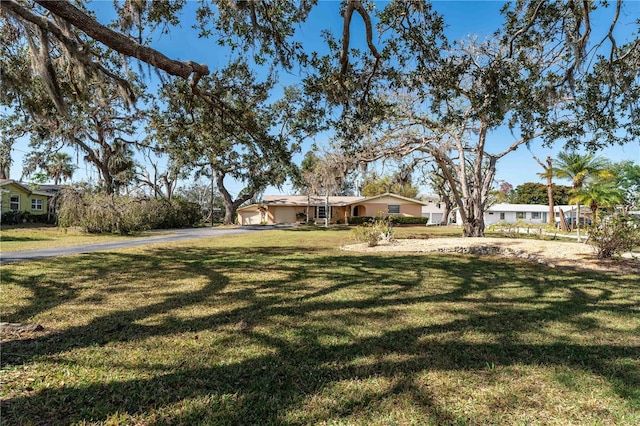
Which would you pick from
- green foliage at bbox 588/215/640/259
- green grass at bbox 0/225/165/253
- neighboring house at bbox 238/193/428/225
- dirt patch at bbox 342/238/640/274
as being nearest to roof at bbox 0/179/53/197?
green grass at bbox 0/225/165/253

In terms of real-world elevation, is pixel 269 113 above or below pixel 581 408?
above

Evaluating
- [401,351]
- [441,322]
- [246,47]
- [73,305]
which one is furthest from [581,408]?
[246,47]

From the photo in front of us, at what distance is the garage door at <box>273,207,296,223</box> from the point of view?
4322cm

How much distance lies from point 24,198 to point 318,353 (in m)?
38.9

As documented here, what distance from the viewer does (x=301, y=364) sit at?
3.22 metres

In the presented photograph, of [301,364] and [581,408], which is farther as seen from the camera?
[301,364]

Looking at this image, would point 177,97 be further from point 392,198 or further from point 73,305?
point 392,198

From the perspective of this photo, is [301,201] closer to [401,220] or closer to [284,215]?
[284,215]

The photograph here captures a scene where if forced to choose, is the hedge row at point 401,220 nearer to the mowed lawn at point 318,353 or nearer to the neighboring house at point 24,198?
the mowed lawn at point 318,353

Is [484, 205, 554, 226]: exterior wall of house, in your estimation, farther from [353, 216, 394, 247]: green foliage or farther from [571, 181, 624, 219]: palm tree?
[353, 216, 394, 247]: green foliage

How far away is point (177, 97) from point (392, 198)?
115 feet

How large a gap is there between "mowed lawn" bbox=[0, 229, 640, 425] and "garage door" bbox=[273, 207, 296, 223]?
1424 inches

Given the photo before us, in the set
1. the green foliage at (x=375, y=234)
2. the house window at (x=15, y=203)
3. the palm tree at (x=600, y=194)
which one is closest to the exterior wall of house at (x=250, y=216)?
the house window at (x=15, y=203)

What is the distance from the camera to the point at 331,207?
42.1 metres
